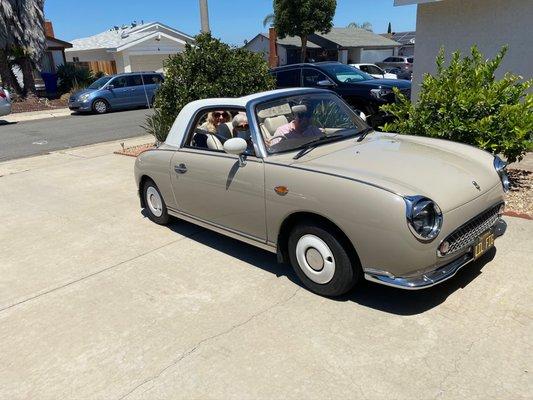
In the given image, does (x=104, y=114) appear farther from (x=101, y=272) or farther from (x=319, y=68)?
(x=101, y=272)

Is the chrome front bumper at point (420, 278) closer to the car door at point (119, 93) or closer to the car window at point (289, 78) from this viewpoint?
the car window at point (289, 78)

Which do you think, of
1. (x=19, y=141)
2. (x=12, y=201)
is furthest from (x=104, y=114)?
(x=12, y=201)

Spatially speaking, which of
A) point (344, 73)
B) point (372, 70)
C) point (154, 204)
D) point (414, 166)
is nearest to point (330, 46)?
point (372, 70)

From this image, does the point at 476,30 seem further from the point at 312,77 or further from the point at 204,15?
the point at 204,15

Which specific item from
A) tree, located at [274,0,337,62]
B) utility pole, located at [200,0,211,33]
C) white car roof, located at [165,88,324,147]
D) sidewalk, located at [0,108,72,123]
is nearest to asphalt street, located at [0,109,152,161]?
sidewalk, located at [0,108,72,123]

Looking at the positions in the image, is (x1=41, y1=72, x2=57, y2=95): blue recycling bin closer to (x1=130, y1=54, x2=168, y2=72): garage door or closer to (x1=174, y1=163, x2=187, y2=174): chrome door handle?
(x1=130, y1=54, x2=168, y2=72): garage door

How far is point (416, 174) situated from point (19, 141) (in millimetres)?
12777

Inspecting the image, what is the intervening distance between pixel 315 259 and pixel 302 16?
38270mm

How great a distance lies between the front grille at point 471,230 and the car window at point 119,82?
1857 cm

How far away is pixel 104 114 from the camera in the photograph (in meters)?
18.8

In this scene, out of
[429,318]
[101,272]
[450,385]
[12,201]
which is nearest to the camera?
[450,385]

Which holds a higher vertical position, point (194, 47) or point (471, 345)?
point (194, 47)

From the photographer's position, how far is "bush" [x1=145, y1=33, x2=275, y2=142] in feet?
26.5

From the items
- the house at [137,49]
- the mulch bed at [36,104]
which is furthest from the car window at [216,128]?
the house at [137,49]
